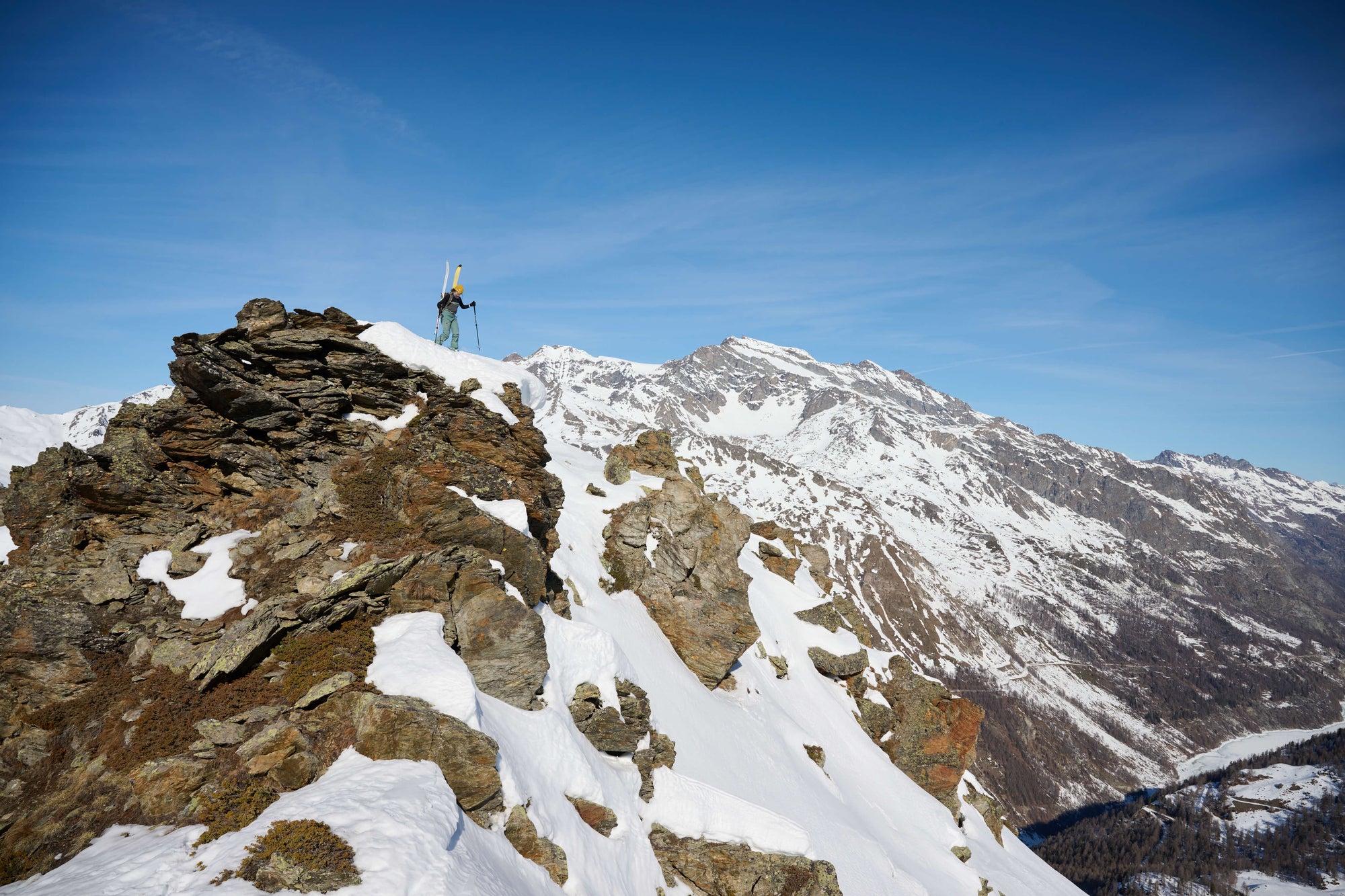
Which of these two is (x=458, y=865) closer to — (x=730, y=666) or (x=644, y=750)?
(x=644, y=750)

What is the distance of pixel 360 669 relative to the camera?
54.7 ft

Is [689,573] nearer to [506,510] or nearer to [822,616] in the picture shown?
[506,510]

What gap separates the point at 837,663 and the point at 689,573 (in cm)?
2231

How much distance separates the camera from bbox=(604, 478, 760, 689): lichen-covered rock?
3884cm

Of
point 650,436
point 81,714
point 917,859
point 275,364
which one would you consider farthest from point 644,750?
point 650,436

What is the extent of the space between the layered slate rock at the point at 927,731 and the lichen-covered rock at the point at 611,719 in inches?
1338

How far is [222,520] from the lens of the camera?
22656mm

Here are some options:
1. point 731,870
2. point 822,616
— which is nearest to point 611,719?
point 731,870

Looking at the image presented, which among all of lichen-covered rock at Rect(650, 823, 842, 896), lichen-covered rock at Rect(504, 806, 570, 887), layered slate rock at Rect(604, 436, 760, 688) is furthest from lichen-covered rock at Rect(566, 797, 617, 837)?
layered slate rock at Rect(604, 436, 760, 688)

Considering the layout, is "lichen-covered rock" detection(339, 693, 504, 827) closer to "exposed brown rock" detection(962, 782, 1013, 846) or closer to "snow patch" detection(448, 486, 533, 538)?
"snow patch" detection(448, 486, 533, 538)

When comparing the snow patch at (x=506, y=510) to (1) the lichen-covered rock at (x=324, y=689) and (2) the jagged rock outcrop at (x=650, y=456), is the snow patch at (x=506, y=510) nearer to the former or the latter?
(1) the lichen-covered rock at (x=324, y=689)

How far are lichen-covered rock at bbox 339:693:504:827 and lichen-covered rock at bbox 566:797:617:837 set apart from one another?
5412 mm

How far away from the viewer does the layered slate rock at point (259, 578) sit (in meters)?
14.8

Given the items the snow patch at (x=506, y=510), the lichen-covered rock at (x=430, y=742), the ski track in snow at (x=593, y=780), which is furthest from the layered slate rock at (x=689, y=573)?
the lichen-covered rock at (x=430, y=742)
